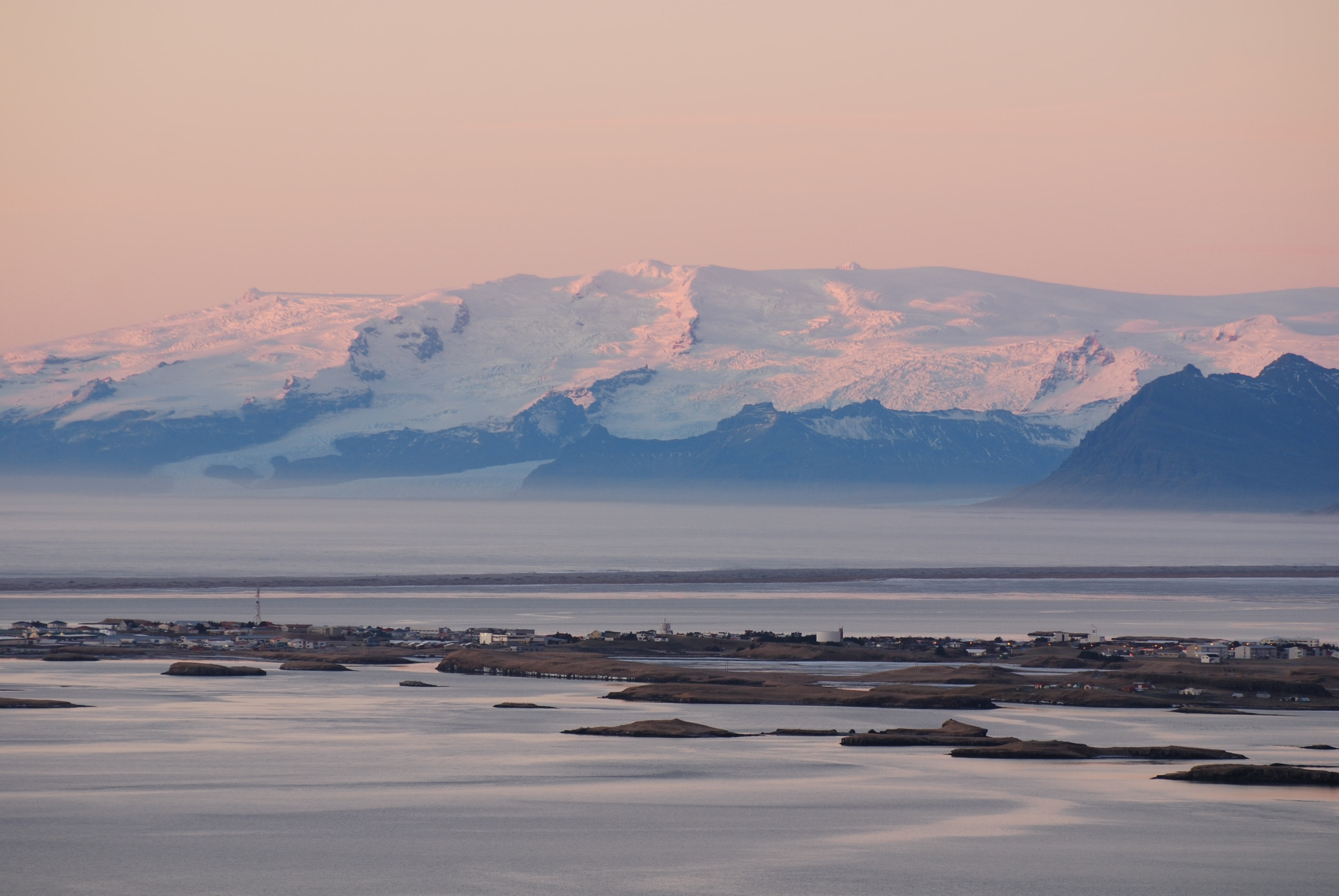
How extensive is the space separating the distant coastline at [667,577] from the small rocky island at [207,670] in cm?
5474

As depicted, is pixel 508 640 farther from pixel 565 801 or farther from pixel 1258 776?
pixel 1258 776

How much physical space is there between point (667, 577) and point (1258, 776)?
347 feet

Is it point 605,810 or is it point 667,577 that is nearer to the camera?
point 605,810

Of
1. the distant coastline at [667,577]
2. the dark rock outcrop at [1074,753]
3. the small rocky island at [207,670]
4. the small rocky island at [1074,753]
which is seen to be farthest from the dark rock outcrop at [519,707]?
the distant coastline at [667,577]

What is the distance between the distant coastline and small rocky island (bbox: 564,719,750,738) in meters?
80.4

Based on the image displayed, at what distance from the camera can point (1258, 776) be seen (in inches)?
1982

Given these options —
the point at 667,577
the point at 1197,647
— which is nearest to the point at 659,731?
the point at 1197,647

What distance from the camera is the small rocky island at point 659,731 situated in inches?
2372

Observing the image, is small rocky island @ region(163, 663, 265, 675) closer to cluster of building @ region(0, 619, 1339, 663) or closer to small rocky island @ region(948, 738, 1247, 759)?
cluster of building @ region(0, 619, 1339, 663)

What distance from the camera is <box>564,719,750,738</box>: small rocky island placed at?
198 ft

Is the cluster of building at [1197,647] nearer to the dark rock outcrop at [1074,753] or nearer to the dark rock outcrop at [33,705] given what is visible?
the dark rock outcrop at [1074,753]

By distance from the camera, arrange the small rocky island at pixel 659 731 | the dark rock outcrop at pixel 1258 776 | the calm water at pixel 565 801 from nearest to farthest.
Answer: the calm water at pixel 565 801 < the dark rock outcrop at pixel 1258 776 < the small rocky island at pixel 659 731

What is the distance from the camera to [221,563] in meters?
172

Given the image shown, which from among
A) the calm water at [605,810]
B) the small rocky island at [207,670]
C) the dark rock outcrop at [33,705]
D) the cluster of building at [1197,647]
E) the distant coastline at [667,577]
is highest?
the distant coastline at [667,577]
